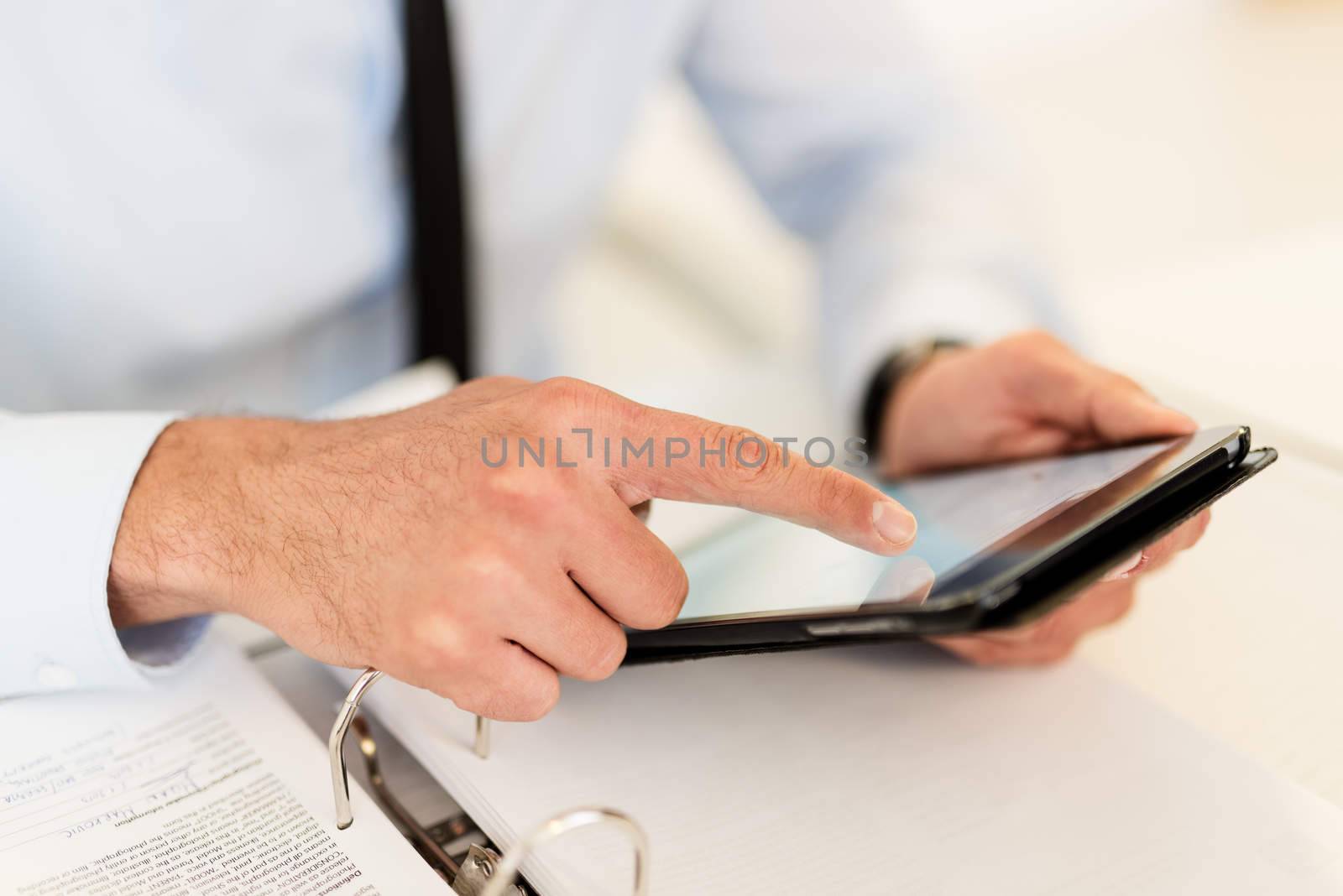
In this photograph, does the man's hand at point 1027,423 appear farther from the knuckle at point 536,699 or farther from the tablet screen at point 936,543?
the knuckle at point 536,699

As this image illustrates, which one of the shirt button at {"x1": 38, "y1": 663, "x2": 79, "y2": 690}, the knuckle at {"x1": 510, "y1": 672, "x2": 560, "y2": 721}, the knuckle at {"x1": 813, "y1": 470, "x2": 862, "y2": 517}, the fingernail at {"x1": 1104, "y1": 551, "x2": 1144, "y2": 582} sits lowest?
the shirt button at {"x1": 38, "y1": 663, "x2": 79, "y2": 690}

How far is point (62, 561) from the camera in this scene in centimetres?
49

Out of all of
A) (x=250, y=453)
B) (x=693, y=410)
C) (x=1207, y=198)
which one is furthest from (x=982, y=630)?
(x=1207, y=198)

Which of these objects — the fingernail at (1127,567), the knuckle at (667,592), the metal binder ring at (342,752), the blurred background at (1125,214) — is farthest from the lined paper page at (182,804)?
the blurred background at (1125,214)

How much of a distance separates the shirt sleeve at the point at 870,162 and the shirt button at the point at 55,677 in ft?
1.96

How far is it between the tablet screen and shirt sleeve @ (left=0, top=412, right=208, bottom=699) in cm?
28

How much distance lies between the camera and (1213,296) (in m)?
1.01

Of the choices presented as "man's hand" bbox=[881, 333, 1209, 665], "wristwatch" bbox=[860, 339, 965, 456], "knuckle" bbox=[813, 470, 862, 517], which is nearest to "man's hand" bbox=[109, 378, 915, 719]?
"knuckle" bbox=[813, 470, 862, 517]

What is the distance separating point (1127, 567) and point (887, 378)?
0.40 metres

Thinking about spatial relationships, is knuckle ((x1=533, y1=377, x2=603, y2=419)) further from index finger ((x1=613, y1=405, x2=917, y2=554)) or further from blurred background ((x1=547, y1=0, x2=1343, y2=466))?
blurred background ((x1=547, y1=0, x2=1343, y2=466))

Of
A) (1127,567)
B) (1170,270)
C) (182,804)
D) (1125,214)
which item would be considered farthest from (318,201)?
(1125,214)

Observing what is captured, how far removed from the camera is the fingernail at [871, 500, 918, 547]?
1.42 feet

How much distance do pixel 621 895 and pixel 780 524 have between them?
0.23 meters

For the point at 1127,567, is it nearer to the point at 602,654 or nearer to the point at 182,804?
the point at 602,654
